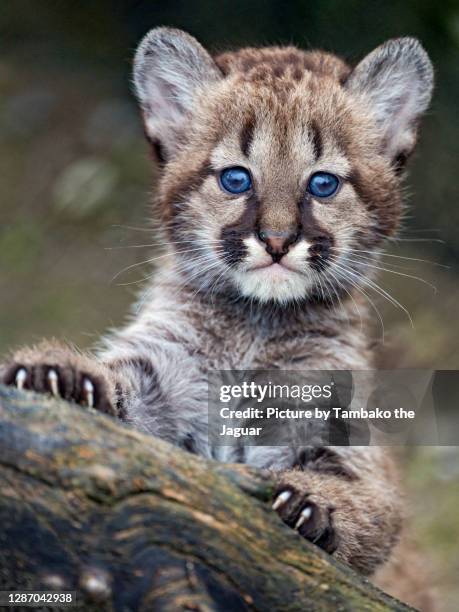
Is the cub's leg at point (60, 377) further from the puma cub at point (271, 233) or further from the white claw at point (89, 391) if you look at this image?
the puma cub at point (271, 233)

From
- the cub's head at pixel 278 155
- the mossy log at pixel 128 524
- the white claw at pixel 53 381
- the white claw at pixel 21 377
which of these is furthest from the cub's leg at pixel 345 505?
the white claw at pixel 21 377

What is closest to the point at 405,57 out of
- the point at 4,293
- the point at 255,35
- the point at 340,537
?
the point at 340,537

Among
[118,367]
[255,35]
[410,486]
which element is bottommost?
[410,486]

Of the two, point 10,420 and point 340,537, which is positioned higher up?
point 10,420

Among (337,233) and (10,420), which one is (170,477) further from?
(337,233)

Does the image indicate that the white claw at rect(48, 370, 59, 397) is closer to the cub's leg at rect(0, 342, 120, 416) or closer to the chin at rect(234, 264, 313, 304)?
the cub's leg at rect(0, 342, 120, 416)

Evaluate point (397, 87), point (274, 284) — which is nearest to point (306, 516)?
point (274, 284)

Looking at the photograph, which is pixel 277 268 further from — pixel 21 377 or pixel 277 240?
pixel 21 377

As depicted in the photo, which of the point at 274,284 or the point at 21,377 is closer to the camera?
the point at 21,377
